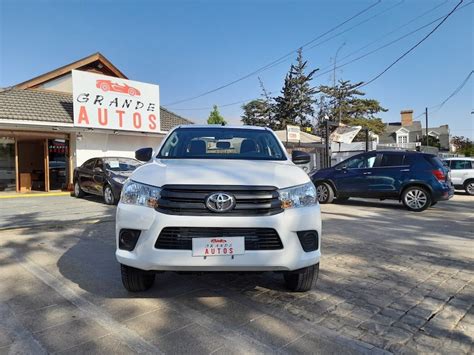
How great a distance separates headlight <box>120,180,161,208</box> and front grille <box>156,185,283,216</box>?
68 mm

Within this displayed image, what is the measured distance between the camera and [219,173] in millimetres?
3160

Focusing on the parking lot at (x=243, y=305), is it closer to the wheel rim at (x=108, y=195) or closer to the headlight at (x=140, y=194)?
the headlight at (x=140, y=194)

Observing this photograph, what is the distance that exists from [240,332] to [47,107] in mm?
14025

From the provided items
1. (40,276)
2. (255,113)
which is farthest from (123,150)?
(255,113)

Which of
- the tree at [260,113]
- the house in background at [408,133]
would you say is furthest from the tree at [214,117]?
the house in background at [408,133]

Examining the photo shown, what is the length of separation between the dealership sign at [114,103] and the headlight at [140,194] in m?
11.4

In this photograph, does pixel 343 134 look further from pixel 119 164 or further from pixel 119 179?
pixel 119 179

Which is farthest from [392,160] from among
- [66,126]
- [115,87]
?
[66,126]

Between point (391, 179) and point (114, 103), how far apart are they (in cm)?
1037

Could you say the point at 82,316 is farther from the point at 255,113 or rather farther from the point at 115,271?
the point at 255,113

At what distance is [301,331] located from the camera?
9.24 feet

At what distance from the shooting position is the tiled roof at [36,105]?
12.7m

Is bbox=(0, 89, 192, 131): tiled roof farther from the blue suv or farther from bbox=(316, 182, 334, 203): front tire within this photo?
the blue suv

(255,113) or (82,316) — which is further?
(255,113)
